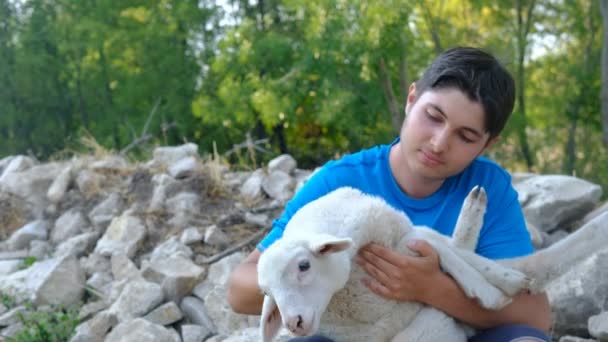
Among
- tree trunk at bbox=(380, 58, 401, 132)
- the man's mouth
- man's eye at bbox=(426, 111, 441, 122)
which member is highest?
man's eye at bbox=(426, 111, 441, 122)

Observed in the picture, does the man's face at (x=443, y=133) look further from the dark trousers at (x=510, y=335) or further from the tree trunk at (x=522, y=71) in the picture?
the tree trunk at (x=522, y=71)

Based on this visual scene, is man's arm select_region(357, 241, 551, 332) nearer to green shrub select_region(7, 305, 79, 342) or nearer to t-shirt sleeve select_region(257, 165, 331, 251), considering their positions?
t-shirt sleeve select_region(257, 165, 331, 251)

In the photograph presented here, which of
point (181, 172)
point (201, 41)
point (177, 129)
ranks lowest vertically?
point (177, 129)

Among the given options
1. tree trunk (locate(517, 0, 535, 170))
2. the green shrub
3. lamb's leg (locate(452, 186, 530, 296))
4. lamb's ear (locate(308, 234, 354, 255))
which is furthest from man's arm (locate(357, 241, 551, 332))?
tree trunk (locate(517, 0, 535, 170))

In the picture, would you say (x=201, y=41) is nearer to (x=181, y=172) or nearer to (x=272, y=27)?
(x=272, y=27)

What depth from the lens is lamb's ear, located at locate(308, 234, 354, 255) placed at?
1911 mm

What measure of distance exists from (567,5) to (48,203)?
31.0 feet

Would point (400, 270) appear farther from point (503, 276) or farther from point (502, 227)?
point (502, 227)

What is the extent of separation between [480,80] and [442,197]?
50cm

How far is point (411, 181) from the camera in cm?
271

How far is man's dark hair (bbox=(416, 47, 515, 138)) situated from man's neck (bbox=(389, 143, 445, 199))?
0.28 metres

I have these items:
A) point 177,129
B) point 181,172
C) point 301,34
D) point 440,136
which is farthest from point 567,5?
point 440,136

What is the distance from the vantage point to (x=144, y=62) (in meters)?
12.3

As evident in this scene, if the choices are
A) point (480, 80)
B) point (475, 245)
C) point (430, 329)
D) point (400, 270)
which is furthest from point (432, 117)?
point (430, 329)
